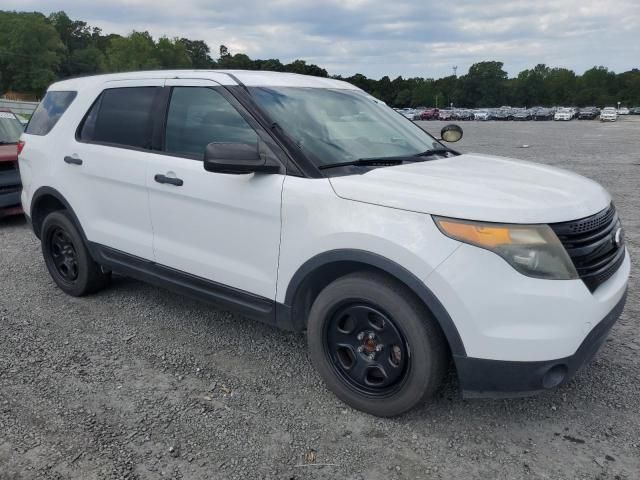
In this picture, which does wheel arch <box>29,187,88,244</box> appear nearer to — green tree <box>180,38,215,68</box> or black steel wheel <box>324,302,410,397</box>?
black steel wheel <box>324,302,410,397</box>

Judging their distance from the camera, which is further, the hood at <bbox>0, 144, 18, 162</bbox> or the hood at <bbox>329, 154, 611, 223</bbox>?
the hood at <bbox>0, 144, 18, 162</bbox>

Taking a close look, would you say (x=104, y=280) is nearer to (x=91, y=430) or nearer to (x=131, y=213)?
(x=131, y=213)

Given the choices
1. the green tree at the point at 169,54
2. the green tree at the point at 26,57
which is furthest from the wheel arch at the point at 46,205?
the green tree at the point at 169,54

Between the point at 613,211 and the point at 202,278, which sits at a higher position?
the point at 613,211

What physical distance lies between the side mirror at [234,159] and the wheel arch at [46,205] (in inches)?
77.8

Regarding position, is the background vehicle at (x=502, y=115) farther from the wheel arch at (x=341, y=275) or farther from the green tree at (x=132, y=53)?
the wheel arch at (x=341, y=275)

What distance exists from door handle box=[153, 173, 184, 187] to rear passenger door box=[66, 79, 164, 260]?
0.53ft

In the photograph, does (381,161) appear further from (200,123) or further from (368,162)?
(200,123)

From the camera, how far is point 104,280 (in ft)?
15.7

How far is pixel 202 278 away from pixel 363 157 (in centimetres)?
129

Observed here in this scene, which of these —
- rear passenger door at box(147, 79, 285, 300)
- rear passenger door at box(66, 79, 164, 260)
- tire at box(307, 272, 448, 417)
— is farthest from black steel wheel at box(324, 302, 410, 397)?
rear passenger door at box(66, 79, 164, 260)

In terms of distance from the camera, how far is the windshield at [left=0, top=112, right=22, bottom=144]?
27.1 feet

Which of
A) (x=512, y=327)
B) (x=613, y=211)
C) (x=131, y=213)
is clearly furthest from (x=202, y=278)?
(x=613, y=211)

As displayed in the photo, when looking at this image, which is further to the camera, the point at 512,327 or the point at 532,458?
the point at 532,458
